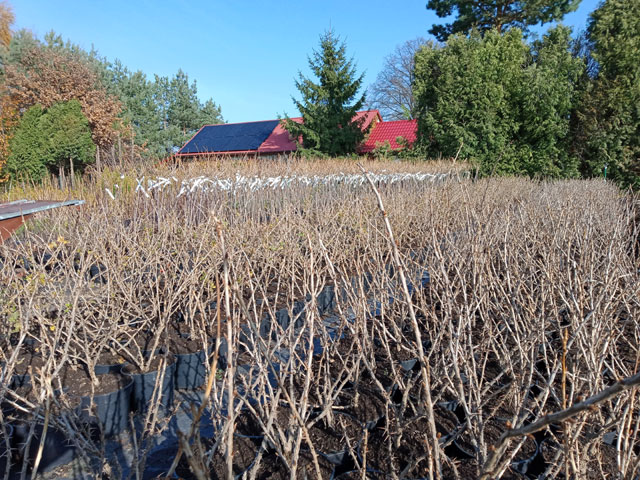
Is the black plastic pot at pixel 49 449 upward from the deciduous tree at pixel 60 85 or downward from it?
downward

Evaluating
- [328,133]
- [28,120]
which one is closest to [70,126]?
[28,120]

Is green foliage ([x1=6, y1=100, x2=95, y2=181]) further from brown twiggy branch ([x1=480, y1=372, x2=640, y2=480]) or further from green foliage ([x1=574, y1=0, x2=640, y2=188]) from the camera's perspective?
brown twiggy branch ([x1=480, y1=372, x2=640, y2=480])

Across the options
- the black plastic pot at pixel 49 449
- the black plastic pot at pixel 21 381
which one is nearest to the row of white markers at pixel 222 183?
the black plastic pot at pixel 21 381

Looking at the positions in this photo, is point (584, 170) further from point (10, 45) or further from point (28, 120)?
point (10, 45)

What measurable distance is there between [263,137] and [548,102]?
14877 millimetres

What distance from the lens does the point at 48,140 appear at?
1761 cm

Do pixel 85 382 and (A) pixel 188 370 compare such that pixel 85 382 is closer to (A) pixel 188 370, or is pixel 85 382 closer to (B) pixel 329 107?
(A) pixel 188 370

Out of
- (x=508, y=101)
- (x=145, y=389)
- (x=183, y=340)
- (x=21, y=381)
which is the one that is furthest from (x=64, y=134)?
(x=145, y=389)

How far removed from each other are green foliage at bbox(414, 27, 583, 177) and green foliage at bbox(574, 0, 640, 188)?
0.69 metres

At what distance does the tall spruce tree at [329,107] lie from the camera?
64.3ft

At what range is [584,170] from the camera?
628 inches

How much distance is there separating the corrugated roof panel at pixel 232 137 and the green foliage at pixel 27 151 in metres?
7.64

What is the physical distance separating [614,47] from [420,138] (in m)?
6.98

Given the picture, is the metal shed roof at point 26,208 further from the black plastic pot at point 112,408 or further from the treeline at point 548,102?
the treeline at point 548,102
